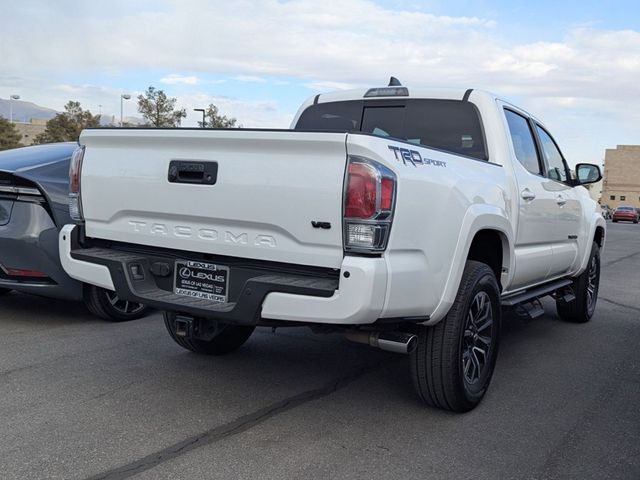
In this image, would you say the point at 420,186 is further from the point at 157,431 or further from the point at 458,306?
the point at 157,431

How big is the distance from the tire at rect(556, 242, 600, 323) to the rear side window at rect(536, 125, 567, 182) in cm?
105

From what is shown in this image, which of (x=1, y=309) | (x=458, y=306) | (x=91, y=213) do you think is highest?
(x=91, y=213)

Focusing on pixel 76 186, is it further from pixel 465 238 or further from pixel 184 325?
pixel 465 238

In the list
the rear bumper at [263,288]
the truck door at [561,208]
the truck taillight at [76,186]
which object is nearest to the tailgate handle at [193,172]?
the rear bumper at [263,288]

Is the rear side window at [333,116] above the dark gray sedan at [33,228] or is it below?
above

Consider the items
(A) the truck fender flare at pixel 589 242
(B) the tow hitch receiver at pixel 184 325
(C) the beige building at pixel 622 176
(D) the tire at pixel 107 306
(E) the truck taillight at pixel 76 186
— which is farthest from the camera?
(C) the beige building at pixel 622 176

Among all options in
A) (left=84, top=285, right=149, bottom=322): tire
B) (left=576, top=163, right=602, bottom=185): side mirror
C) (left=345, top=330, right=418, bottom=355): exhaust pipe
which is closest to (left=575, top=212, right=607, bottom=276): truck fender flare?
(left=576, top=163, right=602, bottom=185): side mirror

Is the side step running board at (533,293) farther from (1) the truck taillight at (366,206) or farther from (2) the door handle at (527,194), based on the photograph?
(1) the truck taillight at (366,206)

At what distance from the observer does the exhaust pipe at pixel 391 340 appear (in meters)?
Result: 3.66

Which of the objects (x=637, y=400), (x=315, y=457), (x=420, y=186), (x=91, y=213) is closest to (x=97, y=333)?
(x=91, y=213)

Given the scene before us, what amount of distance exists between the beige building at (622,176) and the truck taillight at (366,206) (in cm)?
12046

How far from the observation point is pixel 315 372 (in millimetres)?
4910

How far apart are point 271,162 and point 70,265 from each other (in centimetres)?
166

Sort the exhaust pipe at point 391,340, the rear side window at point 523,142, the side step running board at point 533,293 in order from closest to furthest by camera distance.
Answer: the exhaust pipe at point 391,340
the side step running board at point 533,293
the rear side window at point 523,142
